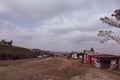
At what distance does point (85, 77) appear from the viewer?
35.5 metres

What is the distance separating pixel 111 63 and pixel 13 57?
198ft

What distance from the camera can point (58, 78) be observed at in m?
32.8

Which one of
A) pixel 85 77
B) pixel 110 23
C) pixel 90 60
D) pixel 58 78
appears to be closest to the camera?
pixel 58 78

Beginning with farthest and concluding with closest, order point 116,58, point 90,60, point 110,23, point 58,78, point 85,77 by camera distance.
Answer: point 90,60, point 116,58, point 110,23, point 85,77, point 58,78

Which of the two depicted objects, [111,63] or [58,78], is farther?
[111,63]

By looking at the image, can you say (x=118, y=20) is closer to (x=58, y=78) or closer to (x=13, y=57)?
(x=58, y=78)

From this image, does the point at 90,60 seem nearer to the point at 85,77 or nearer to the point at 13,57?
the point at 85,77

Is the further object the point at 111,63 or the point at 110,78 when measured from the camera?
the point at 111,63

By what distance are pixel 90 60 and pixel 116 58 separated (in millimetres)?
14479

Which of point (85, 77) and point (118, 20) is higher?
point (118, 20)

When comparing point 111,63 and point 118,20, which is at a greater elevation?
point 118,20

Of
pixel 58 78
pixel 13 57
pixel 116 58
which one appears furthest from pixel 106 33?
pixel 13 57

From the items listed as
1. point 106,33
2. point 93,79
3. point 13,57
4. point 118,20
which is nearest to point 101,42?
point 106,33

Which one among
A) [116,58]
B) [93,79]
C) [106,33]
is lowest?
[93,79]
